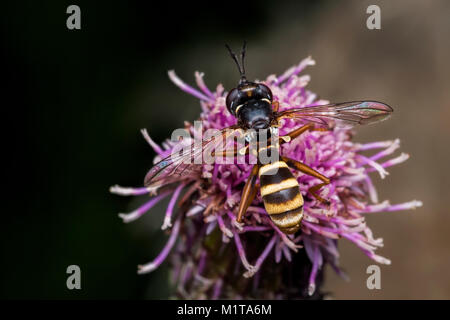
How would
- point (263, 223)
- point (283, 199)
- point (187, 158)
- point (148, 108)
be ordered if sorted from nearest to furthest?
point (283, 199) → point (187, 158) → point (263, 223) → point (148, 108)

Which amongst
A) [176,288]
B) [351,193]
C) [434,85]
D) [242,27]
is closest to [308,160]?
[351,193]

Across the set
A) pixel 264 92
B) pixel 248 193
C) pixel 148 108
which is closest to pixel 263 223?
pixel 248 193

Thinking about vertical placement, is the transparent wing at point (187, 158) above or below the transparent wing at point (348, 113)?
below

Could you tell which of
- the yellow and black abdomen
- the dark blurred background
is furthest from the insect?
the dark blurred background

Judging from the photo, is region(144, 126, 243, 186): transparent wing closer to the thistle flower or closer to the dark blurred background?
the thistle flower

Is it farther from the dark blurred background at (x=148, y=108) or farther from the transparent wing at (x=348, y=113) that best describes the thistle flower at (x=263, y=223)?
the dark blurred background at (x=148, y=108)

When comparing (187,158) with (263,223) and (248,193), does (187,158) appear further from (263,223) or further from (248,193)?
(263,223)

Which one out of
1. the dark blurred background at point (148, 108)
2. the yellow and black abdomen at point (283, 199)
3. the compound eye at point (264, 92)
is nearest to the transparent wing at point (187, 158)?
the compound eye at point (264, 92)
